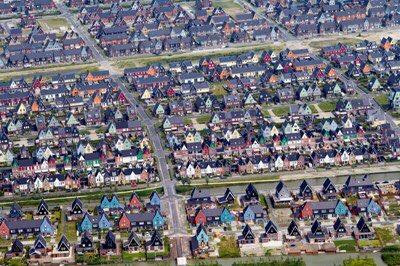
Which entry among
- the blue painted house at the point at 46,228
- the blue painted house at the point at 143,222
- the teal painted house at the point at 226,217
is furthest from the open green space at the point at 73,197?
the teal painted house at the point at 226,217

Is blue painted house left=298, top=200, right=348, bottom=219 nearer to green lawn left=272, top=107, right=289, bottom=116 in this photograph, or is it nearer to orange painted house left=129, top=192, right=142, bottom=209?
orange painted house left=129, top=192, right=142, bottom=209

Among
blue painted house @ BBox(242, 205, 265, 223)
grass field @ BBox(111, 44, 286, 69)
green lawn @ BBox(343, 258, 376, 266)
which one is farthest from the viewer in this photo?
grass field @ BBox(111, 44, 286, 69)

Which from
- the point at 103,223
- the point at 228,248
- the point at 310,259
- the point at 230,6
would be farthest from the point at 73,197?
the point at 230,6

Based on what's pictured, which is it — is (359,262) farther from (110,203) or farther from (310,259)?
(110,203)

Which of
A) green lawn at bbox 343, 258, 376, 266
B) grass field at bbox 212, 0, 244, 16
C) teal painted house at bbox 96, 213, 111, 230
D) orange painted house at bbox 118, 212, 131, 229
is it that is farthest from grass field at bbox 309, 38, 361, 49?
green lawn at bbox 343, 258, 376, 266

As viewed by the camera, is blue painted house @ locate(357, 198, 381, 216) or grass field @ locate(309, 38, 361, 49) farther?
grass field @ locate(309, 38, 361, 49)

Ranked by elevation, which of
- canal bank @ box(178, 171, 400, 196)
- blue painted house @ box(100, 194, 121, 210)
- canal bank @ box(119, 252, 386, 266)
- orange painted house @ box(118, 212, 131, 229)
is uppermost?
canal bank @ box(178, 171, 400, 196)

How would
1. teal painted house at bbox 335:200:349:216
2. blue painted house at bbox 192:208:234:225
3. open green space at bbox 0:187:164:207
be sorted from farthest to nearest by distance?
1. open green space at bbox 0:187:164:207
2. teal painted house at bbox 335:200:349:216
3. blue painted house at bbox 192:208:234:225

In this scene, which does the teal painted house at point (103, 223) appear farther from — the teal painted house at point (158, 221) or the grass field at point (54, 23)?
the grass field at point (54, 23)
